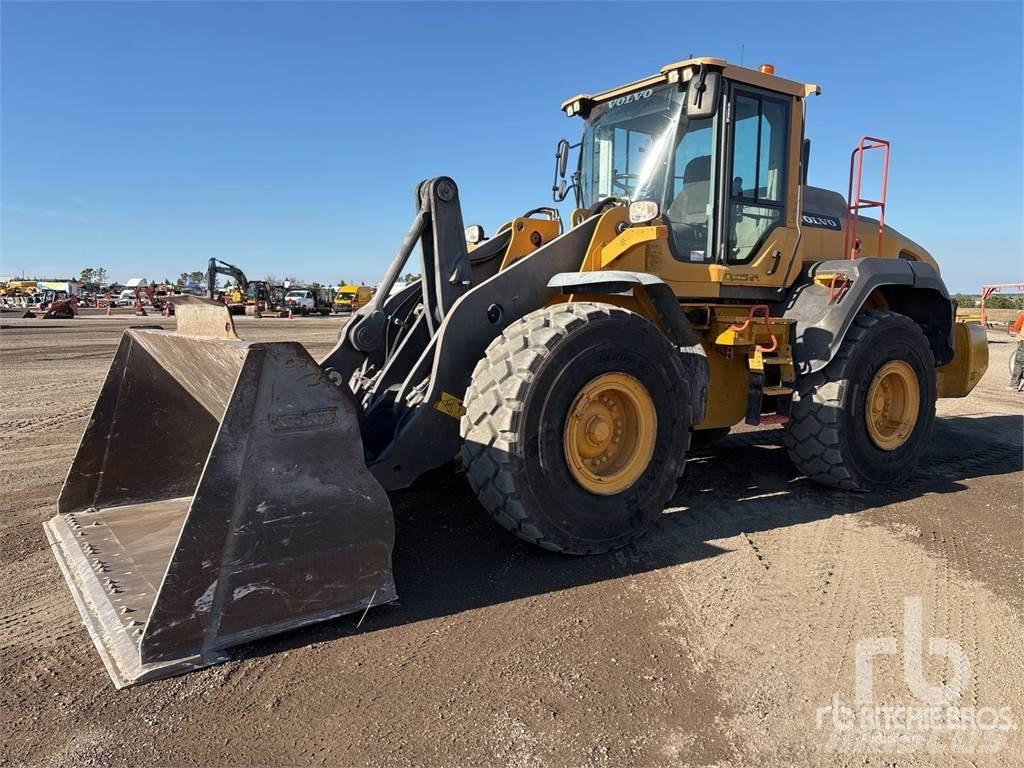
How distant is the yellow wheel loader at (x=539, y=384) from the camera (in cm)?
282

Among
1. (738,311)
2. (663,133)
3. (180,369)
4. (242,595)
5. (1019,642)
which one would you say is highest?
(663,133)

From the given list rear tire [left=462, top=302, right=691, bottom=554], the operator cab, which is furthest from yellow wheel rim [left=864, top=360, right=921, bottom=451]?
rear tire [left=462, top=302, right=691, bottom=554]

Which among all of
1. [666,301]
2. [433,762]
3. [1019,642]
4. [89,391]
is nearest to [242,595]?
[433,762]

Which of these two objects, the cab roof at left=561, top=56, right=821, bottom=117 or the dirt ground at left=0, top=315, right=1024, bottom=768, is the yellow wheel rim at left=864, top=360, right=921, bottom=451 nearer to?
the dirt ground at left=0, top=315, right=1024, bottom=768

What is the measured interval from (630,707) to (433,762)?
77cm

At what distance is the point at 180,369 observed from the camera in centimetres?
382

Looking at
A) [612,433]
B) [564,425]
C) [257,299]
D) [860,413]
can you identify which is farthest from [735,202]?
[257,299]

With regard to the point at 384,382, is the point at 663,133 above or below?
above

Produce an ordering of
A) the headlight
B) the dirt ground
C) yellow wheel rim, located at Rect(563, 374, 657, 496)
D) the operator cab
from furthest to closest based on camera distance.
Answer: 1. the operator cab
2. the headlight
3. yellow wheel rim, located at Rect(563, 374, 657, 496)
4. the dirt ground

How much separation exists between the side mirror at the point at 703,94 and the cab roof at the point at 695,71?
0.23 ft

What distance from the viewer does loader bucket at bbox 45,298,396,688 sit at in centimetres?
264

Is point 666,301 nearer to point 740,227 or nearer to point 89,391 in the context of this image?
point 740,227

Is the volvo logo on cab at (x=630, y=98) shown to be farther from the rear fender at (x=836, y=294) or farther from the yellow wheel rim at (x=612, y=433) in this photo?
the yellow wheel rim at (x=612, y=433)

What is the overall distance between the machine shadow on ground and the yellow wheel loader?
A: 0.13m
